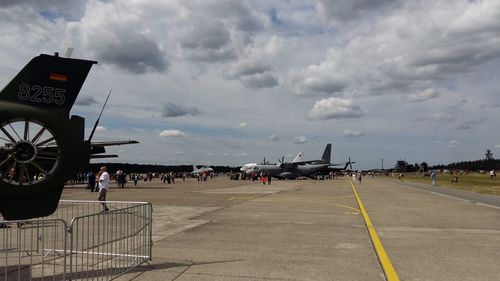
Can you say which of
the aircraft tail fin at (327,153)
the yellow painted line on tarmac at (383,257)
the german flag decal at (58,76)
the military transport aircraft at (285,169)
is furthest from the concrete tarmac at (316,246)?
the aircraft tail fin at (327,153)

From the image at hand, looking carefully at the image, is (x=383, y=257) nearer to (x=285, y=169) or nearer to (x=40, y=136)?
(x=40, y=136)

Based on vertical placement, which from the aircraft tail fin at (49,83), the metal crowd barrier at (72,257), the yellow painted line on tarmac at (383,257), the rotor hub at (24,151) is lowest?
the yellow painted line on tarmac at (383,257)

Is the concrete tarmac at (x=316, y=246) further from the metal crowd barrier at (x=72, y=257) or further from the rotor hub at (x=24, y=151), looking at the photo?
the rotor hub at (x=24, y=151)

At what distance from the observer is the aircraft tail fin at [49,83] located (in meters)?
6.38

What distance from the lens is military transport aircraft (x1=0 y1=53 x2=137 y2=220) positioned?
6.25m

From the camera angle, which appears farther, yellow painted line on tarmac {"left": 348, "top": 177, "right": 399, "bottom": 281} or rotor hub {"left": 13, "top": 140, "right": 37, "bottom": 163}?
yellow painted line on tarmac {"left": 348, "top": 177, "right": 399, "bottom": 281}

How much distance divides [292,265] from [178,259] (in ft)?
6.85

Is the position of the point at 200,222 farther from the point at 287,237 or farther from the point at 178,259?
the point at 178,259

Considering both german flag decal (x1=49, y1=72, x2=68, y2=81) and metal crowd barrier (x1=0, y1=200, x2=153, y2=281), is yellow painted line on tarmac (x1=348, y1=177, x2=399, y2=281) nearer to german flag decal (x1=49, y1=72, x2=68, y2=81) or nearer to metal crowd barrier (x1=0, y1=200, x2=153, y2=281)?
metal crowd barrier (x1=0, y1=200, x2=153, y2=281)

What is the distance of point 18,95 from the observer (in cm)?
636

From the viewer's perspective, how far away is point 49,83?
21.7 ft

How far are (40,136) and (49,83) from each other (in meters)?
0.82

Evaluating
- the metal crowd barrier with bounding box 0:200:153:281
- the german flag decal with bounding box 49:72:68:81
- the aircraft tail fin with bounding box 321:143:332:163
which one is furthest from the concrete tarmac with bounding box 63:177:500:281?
the aircraft tail fin with bounding box 321:143:332:163

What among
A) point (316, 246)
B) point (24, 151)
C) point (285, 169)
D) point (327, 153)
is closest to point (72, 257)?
point (24, 151)
